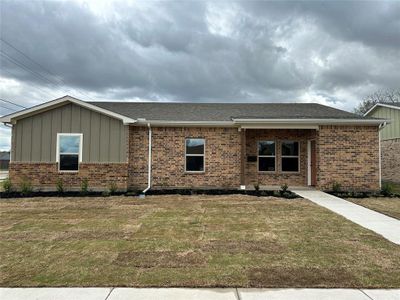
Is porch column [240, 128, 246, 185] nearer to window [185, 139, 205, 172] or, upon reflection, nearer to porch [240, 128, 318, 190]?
porch [240, 128, 318, 190]

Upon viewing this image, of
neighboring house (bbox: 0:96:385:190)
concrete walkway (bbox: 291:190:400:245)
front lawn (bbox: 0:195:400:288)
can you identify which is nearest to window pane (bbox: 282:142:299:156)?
neighboring house (bbox: 0:96:385:190)

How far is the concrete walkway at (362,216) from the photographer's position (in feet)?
19.7

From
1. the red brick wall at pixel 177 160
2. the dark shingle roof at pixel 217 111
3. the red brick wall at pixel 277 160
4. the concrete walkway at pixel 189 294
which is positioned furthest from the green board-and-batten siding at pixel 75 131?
the concrete walkway at pixel 189 294

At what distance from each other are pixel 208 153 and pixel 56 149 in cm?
649

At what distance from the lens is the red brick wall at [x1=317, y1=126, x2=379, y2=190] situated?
1198 cm

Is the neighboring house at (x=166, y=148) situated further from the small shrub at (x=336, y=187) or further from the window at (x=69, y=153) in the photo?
the small shrub at (x=336, y=187)

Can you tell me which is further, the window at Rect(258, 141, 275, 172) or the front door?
the window at Rect(258, 141, 275, 172)

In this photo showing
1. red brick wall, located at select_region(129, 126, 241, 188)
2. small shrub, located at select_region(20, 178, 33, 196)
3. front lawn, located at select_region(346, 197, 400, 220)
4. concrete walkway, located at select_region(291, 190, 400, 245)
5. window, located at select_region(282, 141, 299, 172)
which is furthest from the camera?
window, located at select_region(282, 141, 299, 172)

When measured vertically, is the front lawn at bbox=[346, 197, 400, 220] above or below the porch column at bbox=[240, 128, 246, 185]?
below

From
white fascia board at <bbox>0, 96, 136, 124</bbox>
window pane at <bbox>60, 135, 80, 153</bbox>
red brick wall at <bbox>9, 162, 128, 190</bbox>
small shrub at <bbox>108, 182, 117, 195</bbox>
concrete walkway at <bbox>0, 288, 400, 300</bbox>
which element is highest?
white fascia board at <bbox>0, 96, 136, 124</bbox>

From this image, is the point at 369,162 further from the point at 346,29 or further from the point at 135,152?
the point at 135,152

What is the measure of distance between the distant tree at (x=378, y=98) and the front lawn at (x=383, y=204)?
30.7 meters

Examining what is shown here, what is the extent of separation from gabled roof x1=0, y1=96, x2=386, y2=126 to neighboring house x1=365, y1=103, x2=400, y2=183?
542 centimetres

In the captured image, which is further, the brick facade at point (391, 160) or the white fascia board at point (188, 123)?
the brick facade at point (391, 160)
